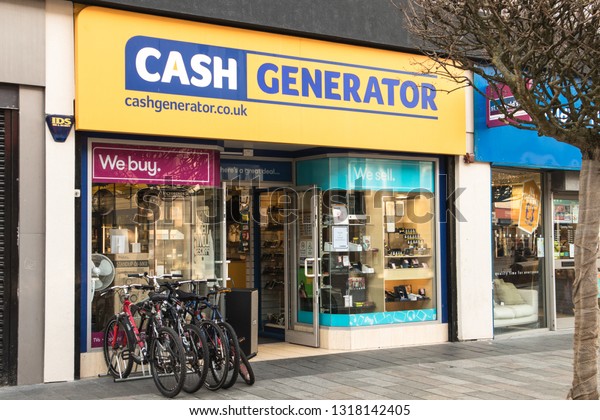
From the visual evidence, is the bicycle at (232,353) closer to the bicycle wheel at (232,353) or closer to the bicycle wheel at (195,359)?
the bicycle wheel at (232,353)

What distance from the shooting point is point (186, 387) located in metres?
7.54

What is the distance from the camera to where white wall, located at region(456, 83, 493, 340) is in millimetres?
11164

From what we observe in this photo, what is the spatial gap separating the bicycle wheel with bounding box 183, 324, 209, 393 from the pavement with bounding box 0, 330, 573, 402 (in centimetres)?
12

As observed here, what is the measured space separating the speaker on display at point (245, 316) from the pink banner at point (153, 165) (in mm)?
1481

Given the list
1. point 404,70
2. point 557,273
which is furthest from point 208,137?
point 557,273

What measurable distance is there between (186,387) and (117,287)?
60.1 inches

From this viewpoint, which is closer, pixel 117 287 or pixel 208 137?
pixel 117 287

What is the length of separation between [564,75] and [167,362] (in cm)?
487

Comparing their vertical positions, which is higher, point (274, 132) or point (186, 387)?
point (274, 132)

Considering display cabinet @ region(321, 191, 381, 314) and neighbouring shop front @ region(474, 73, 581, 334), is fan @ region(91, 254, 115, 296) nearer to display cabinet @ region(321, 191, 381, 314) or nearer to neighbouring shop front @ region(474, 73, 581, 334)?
display cabinet @ region(321, 191, 381, 314)

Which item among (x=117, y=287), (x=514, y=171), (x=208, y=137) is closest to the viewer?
(x=117, y=287)

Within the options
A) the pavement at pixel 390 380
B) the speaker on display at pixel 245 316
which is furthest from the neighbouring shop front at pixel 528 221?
the speaker on display at pixel 245 316
